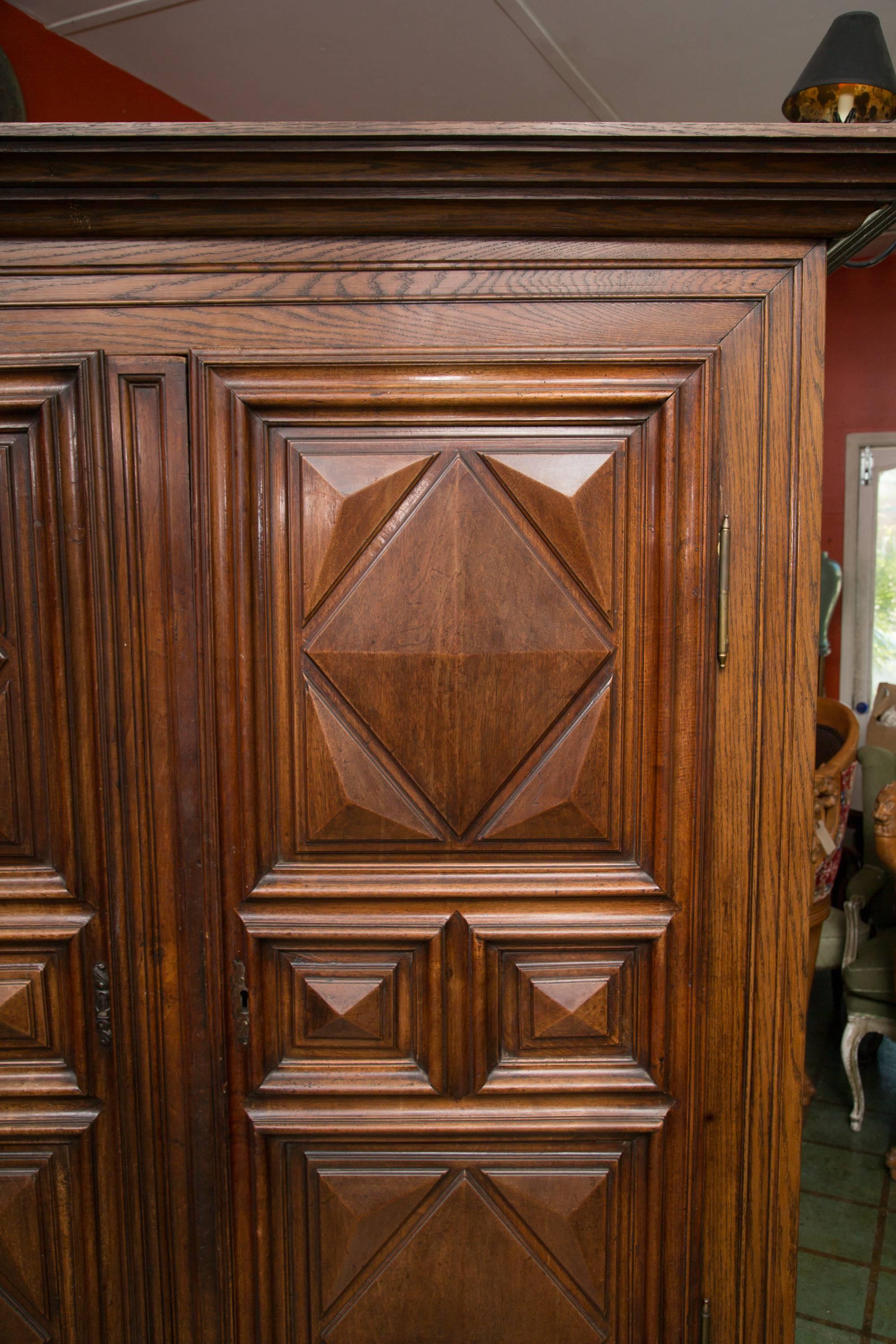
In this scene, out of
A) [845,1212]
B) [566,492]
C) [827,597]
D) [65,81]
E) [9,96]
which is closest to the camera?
[566,492]

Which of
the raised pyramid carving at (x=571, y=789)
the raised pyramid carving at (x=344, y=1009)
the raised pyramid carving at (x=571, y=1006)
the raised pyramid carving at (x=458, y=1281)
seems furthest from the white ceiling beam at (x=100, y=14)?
the raised pyramid carving at (x=458, y=1281)

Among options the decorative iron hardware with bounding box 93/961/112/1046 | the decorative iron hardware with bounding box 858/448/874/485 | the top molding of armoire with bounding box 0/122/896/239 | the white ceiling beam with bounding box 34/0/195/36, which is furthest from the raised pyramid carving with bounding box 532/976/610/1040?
the decorative iron hardware with bounding box 858/448/874/485

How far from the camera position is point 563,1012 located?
1307mm

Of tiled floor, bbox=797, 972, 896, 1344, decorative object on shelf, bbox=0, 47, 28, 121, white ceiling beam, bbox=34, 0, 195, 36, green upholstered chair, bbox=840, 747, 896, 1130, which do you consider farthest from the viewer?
green upholstered chair, bbox=840, 747, 896, 1130

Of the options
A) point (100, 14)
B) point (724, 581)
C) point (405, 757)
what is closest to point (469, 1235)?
point (405, 757)

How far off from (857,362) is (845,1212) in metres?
3.91

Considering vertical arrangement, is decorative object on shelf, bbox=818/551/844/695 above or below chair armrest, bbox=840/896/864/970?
above

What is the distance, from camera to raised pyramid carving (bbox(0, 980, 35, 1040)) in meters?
1.32

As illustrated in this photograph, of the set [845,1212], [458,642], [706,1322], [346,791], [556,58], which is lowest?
[845,1212]

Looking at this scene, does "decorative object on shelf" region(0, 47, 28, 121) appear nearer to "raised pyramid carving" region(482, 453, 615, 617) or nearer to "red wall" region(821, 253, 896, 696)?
"raised pyramid carving" region(482, 453, 615, 617)

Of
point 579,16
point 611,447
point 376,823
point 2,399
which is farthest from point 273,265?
point 579,16

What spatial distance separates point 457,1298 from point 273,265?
165 cm

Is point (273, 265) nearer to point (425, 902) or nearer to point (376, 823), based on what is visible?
point (376, 823)

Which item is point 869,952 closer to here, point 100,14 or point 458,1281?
point 458,1281
